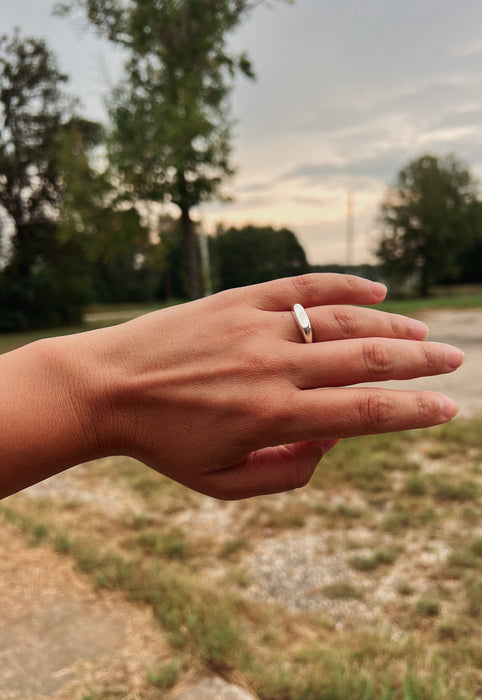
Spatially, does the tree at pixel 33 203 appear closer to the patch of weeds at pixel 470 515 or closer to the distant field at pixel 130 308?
the distant field at pixel 130 308

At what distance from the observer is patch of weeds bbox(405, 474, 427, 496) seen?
400cm

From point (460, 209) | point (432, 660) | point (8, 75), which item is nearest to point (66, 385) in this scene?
point (432, 660)

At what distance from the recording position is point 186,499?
4199 mm

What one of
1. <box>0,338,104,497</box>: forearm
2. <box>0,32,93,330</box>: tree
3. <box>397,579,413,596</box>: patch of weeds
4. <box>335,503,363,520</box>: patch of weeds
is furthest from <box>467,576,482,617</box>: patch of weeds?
<box>0,32,93,330</box>: tree

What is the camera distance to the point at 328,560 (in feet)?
10.5

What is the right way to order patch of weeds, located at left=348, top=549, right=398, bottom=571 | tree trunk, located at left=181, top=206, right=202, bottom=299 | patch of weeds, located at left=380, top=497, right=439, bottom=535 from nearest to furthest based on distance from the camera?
patch of weeds, located at left=348, top=549, right=398, bottom=571, patch of weeds, located at left=380, top=497, right=439, bottom=535, tree trunk, located at left=181, top=206, right=202, bottom=299

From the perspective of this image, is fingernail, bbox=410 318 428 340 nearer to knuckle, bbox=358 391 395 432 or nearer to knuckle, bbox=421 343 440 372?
knuckle, bbox=421 343 440 372

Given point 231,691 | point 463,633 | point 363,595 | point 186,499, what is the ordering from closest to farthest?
1. point 231,691
2. point 463,633
3. point 363,595
4. point 186,499

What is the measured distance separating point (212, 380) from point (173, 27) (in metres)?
20.0

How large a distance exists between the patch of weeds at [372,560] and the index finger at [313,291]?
2329 mm

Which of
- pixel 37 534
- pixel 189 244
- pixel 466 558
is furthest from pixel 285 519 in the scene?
pixel 189 244

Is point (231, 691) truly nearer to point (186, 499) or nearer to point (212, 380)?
point (212, 380)

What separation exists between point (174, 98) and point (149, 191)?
9.99 feet

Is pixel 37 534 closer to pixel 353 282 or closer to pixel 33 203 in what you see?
pixel 353 282
